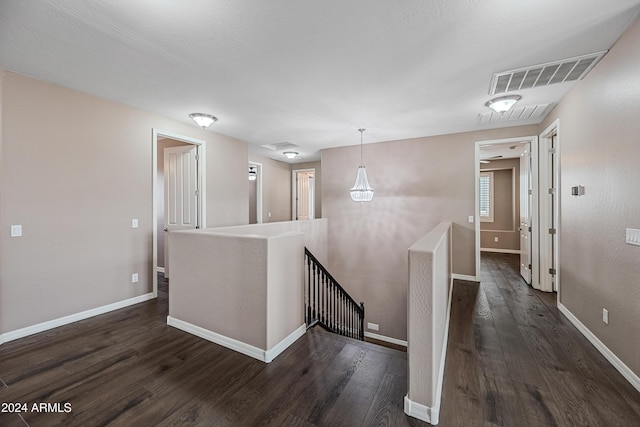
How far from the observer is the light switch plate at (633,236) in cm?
188

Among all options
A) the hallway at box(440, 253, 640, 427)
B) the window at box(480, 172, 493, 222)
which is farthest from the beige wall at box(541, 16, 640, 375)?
the window at box(480, 172, 493, 222)

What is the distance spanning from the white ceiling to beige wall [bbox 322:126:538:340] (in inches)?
61.2

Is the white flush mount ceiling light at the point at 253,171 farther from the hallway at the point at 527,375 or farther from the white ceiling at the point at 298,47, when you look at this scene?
the hallway at the point at 527,375

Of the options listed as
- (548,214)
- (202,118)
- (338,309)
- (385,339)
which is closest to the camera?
(202,118)

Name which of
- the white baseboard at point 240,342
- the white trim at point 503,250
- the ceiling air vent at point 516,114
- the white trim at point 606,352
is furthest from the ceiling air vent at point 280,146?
the white trim at point 503,250

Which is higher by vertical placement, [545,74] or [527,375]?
[545,74]

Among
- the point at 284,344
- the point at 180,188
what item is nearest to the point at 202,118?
the point at 180,188

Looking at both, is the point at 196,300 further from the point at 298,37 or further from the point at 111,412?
the point at 298,37

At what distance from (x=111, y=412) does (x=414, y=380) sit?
1971 mm

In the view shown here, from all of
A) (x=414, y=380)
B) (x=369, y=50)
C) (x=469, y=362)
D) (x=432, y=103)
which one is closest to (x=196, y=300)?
(x=414, y=380)

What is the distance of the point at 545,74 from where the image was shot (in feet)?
8.75

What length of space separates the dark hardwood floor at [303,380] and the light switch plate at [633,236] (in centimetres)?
103

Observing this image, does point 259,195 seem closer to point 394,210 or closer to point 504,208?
point 394,210

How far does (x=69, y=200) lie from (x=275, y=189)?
4.81 metres
